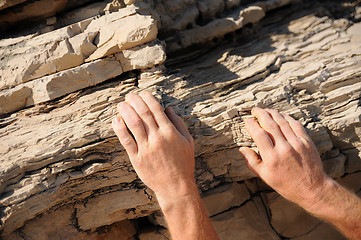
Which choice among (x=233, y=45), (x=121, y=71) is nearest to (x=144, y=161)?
(x=121, y=71)

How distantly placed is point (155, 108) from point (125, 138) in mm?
297

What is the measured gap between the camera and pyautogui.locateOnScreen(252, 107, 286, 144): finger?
2.19m

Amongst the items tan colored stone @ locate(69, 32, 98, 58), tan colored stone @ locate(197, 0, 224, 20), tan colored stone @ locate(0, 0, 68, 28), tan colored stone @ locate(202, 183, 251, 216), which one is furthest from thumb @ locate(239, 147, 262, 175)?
tan colored stone @ locate(0, 0, 68, 28)

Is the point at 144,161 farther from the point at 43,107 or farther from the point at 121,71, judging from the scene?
the point at 43,107

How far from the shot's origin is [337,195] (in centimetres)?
220

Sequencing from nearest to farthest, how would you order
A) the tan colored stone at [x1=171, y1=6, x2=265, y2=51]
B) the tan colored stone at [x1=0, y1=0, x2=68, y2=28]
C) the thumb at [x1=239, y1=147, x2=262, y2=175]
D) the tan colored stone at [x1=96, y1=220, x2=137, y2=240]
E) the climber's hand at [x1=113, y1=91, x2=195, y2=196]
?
the climber's hand at [x1=113, y1=91, x2=195, y2=196]
the thumb at [x1=239, y1=147, x2=262, y2=175]
the tan colored stone at [x1=96, y1=220, x2=137, y2=240]
the tan colored stone at [x1=0, y1=0, x2=68, y2=28]
the tan colored stone at [x1=171, y1=6, x2=265, y2=51]

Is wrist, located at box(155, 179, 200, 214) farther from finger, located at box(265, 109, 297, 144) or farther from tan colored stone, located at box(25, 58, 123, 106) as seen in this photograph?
tan colored stone, located at box(25, 58, 123, 106)

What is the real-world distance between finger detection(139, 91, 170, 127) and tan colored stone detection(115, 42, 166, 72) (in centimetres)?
33

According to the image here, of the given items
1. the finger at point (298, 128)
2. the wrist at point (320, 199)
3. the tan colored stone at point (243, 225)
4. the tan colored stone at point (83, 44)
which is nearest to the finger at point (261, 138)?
the finger at point (298, 128)

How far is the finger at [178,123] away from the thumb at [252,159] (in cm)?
46

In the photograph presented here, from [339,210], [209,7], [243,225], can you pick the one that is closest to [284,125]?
[339,210]

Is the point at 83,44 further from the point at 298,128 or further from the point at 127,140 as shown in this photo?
the point at 298,128

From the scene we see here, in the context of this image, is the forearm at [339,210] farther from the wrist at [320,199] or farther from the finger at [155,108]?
the finger at [155,108]

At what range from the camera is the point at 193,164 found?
2176mm
